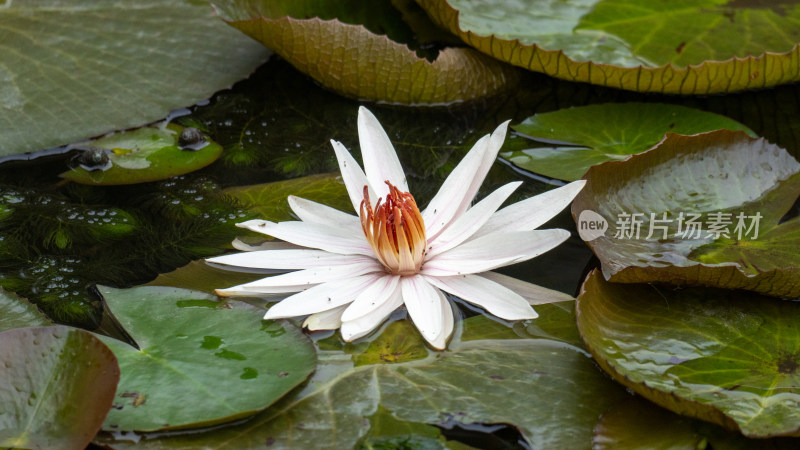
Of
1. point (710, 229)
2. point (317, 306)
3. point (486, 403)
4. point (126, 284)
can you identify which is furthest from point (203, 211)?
point (710, 229)

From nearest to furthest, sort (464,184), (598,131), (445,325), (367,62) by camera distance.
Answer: (445,325)
(464,184)
(598,131)
(367,62)

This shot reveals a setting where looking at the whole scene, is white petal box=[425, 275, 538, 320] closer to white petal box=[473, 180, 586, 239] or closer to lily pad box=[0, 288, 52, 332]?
white petal box=[473, 180, 586, 239]

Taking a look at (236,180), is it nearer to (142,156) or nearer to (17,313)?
(142,156)

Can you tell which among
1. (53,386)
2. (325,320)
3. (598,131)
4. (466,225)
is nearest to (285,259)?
(325,320)

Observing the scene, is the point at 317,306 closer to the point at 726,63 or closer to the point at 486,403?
the point at 486,403

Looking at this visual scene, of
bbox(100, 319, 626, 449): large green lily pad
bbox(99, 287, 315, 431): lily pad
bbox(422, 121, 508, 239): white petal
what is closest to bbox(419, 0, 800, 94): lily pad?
bbox(422, 121, 508, 239): white petal

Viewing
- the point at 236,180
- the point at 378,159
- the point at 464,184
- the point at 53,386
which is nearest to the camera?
the point at 53,386
